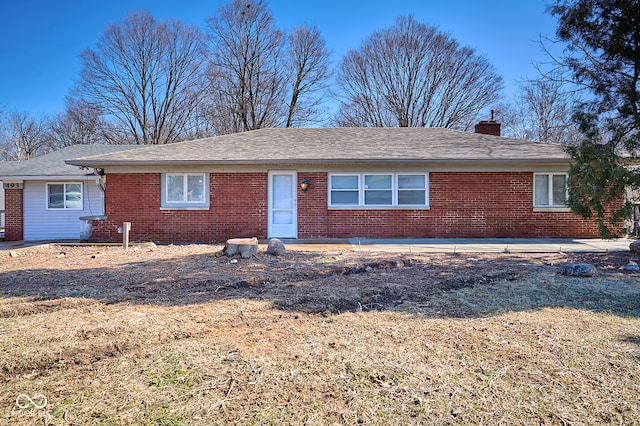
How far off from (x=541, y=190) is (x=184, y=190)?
11.4 meters

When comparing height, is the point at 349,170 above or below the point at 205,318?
above

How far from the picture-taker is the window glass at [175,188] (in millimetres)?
12023

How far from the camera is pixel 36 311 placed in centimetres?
454

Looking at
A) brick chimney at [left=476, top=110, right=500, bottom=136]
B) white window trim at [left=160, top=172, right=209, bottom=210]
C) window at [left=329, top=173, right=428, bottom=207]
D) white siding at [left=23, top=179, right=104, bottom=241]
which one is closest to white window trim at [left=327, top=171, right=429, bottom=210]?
window at [left=329, top=173, right=428, bottom=207]

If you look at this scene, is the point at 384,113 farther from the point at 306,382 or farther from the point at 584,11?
the point at 306,382

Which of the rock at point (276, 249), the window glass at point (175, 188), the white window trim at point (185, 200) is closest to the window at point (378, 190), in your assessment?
the rock at point (276, 249)

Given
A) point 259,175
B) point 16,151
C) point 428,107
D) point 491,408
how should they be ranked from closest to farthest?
1. point 491,408
2. point 259,175
3. point 428,107
4. point 16,151

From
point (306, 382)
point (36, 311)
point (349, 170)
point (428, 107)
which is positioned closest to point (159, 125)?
point (428, 107)

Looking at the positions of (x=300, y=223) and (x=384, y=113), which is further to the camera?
(x=384, y=113)

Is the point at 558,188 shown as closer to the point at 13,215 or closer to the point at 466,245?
the point at 466,245

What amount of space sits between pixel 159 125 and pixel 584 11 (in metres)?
29.2

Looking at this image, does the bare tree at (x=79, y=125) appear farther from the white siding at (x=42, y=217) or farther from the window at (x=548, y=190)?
the window at (x=548, y=190)

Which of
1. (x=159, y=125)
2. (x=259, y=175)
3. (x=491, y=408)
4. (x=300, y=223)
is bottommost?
(x=491, y=408)

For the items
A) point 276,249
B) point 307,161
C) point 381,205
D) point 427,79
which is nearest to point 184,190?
point 307,161
